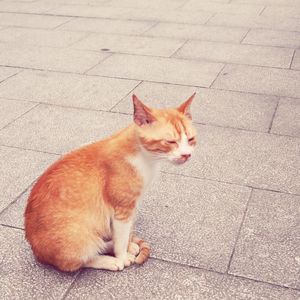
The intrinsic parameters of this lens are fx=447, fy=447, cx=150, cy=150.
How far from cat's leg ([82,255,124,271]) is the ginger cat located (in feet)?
0.27

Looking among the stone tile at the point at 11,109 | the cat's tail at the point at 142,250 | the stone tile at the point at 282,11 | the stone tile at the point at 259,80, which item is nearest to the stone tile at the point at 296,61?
the stone tile at the point at 259,80

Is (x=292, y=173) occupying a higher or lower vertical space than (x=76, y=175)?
lower

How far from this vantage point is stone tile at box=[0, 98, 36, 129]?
5086 mm

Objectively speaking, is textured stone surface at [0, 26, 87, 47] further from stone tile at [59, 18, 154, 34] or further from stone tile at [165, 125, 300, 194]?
stone tile at [165, 125, 300, 194]

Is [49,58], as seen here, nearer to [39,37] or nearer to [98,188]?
[39,37]

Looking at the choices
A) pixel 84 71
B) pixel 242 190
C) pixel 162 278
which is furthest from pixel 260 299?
pixel 84 71

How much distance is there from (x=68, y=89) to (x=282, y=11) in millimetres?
5609

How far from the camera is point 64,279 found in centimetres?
289

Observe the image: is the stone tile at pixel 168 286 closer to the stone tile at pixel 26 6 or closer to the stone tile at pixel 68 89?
the stone tile at pixel 68 89

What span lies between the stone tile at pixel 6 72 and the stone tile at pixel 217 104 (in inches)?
73.0

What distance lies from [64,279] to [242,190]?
171cm

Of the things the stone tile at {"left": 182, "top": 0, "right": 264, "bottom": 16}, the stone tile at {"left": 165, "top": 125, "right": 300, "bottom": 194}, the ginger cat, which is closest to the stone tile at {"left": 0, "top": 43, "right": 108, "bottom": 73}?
the stone tile at {"left": 165, "top": 125, "right": 300, "bottom": 194}

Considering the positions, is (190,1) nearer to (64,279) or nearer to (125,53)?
(125,53)

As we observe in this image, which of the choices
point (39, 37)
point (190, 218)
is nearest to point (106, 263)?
point (190, 218)
